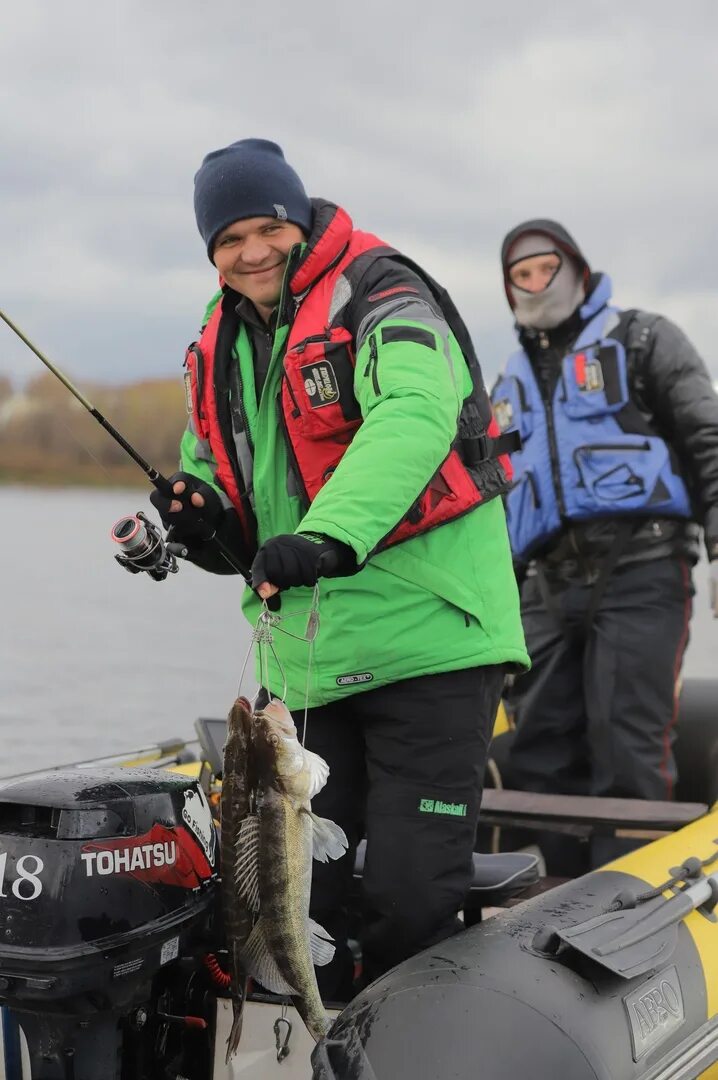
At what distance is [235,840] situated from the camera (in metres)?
1.93

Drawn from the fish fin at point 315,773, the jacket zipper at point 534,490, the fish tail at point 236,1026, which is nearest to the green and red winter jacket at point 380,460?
the fish fin at point 315,773

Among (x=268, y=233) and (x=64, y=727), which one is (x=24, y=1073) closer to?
(x=268, y=233)

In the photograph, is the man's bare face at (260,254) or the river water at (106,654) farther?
the river water at (106,654)

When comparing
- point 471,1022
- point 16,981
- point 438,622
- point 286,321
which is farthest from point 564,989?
point 286,321

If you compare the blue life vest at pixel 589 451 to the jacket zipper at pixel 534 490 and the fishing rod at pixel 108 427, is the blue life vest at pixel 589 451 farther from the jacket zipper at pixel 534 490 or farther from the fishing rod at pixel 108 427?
the fishing rod at pixel 108 427

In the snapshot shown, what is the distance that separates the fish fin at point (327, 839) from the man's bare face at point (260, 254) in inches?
38.9

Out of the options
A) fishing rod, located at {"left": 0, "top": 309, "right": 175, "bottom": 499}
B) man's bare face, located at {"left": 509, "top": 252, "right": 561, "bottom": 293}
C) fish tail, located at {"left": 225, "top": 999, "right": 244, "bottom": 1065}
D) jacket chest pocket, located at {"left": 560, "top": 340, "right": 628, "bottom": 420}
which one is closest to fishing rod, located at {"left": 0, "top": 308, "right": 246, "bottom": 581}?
fishing rod, located at {"left": 0, "top": 309, "right": 175, "bottom": 499}

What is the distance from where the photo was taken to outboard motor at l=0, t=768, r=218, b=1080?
71.7 inches

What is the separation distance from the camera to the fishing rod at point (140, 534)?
2.31 m

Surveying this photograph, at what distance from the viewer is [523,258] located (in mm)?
3941

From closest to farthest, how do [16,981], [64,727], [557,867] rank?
[16,981] → [557,867] → [64,727]

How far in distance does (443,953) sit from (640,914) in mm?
410

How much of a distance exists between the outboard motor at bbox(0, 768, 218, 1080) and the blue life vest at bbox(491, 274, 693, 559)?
2014 millimetres

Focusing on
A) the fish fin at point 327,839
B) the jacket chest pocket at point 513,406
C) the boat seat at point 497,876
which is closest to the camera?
the fish fin at point 327,839
